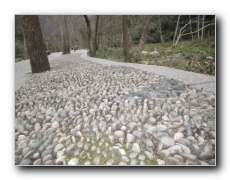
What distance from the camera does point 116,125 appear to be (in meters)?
1.86

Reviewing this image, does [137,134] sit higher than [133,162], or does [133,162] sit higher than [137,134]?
[137,134]

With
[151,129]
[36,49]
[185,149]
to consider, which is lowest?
[185,149]

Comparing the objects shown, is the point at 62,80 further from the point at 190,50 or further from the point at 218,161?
the point at 218,161

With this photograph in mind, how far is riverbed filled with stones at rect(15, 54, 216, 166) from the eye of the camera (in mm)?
1661

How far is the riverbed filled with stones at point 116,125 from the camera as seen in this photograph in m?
1.66

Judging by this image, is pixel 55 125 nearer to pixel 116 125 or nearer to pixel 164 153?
pixel 116 125

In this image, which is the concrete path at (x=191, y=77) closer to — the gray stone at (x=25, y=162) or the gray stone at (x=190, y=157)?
the gray stone at (x=190, y=157)

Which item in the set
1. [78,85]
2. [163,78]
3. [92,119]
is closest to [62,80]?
[78,85]

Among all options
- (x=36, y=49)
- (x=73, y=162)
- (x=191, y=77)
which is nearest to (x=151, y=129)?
(x=73, y=162)

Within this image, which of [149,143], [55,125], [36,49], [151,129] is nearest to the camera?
[149,143]

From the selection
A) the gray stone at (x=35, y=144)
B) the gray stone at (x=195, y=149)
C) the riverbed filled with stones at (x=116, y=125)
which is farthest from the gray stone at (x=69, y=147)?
the gray stone at (x=195, y=149)

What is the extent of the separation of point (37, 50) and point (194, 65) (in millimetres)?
2487

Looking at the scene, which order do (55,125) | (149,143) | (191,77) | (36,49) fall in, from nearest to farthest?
(149,143)
(55,125)
(191,77)
(36,49)

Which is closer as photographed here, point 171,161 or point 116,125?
point 171,161
